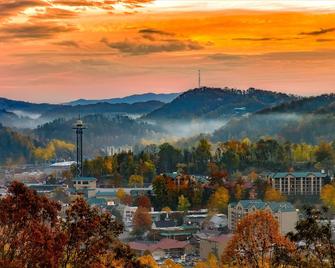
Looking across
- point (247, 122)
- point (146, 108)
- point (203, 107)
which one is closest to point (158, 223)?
point (247, 122)

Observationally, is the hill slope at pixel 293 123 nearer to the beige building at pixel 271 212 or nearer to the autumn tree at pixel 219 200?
the autumn tree at pixel 219 200

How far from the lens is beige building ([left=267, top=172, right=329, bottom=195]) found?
138 feet

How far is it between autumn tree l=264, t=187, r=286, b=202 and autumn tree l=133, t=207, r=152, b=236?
6072 millimetres

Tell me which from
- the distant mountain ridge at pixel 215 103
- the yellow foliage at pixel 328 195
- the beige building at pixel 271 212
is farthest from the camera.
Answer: the distant mountain ridge at pixel 215 103

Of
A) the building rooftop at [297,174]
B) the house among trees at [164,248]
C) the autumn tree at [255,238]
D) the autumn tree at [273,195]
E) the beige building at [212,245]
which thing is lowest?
the house among trees at [164,248]

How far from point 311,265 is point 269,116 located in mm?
83498

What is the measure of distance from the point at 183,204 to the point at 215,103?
93.0 m

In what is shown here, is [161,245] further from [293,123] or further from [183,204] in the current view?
[293,123]


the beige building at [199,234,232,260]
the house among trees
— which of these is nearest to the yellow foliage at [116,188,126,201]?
the house among trees

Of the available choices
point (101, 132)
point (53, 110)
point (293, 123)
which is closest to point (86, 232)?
point (293, 123)

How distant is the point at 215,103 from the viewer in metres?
132

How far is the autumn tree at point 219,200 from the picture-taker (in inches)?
1563

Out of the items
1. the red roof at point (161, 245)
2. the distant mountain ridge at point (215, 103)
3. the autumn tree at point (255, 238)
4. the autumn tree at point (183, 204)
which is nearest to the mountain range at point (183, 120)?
the distant mountain ridge at point (215, 103)

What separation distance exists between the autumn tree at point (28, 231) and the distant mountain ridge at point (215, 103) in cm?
10886
